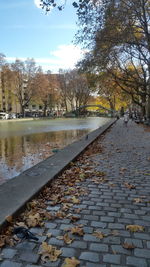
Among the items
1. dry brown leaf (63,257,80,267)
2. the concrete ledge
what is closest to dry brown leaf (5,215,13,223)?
the concrete ledge

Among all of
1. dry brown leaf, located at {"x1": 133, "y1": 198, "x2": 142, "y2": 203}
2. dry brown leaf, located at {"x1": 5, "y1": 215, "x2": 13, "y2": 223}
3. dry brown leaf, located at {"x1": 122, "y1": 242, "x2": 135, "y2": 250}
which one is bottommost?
dry brown leaf, located at {"x1": 122, "y1": 242, "x2": 135, "y2": 250}

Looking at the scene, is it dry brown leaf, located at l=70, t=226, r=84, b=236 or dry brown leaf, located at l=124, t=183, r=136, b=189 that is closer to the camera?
dry brown leaf, located at l=70, t=226, r=84, b=236

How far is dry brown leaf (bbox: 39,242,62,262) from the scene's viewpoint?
2.49 metres

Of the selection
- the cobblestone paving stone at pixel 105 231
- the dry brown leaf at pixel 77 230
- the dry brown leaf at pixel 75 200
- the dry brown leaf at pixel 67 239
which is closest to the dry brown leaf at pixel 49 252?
the cobblestone paving stone at pixel 105 231

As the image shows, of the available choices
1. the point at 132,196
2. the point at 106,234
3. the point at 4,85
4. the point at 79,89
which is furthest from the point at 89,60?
the point at 79,89

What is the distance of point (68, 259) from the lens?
2.45 m

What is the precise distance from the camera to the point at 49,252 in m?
2.59

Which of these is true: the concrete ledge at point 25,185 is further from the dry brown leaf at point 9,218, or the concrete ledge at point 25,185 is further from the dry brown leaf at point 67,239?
the dry brown leaf at point 67,239

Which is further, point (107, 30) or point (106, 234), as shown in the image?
point (107, 30)

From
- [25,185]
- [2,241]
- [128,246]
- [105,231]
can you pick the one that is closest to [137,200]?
[105,231]

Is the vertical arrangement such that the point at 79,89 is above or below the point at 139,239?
above

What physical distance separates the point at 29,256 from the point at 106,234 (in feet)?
3.42

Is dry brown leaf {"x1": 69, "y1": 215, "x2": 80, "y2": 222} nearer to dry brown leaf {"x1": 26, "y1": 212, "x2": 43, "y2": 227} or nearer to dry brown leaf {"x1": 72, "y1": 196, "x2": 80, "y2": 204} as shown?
dry brown leaf {"x1": 26, "y1": 212, "x2": 43, "y2": 227}

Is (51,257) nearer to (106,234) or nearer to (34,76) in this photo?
(106,234)
